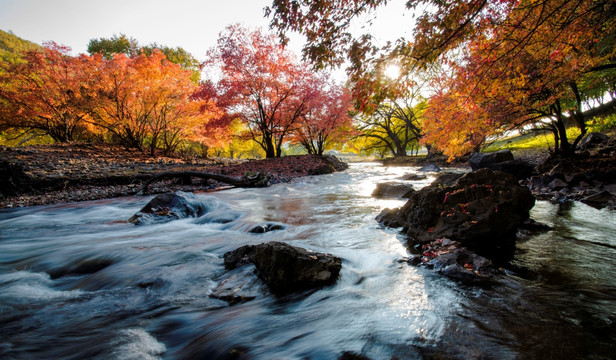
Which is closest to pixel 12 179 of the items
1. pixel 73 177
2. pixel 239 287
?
pixel 73 177

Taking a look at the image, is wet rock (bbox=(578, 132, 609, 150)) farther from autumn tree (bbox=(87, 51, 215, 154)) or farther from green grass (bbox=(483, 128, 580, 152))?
autumn tree (bbox=(87, 51, 215, 154))

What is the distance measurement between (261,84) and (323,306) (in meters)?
14.2

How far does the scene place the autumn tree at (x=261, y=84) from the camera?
45.0 ft

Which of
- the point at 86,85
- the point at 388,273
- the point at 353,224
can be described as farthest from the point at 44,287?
the point at 86,85

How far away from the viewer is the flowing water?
1.75 m

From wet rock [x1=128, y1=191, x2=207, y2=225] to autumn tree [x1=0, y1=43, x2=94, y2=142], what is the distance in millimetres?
14030

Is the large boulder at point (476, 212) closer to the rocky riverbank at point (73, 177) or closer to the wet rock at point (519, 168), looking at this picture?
the wet rock at point (519, 168)

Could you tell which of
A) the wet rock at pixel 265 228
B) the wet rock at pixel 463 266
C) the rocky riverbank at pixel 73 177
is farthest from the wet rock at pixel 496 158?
the wet rock at pixel 265 228

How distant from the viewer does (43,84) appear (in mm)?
15227

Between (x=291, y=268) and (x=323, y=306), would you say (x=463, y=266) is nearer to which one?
(x=323, y=306)

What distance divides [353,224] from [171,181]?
8.64 m

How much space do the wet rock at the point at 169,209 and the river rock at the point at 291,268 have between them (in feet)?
12.2

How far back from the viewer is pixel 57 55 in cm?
1470

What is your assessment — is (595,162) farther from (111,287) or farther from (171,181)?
(171,181)
